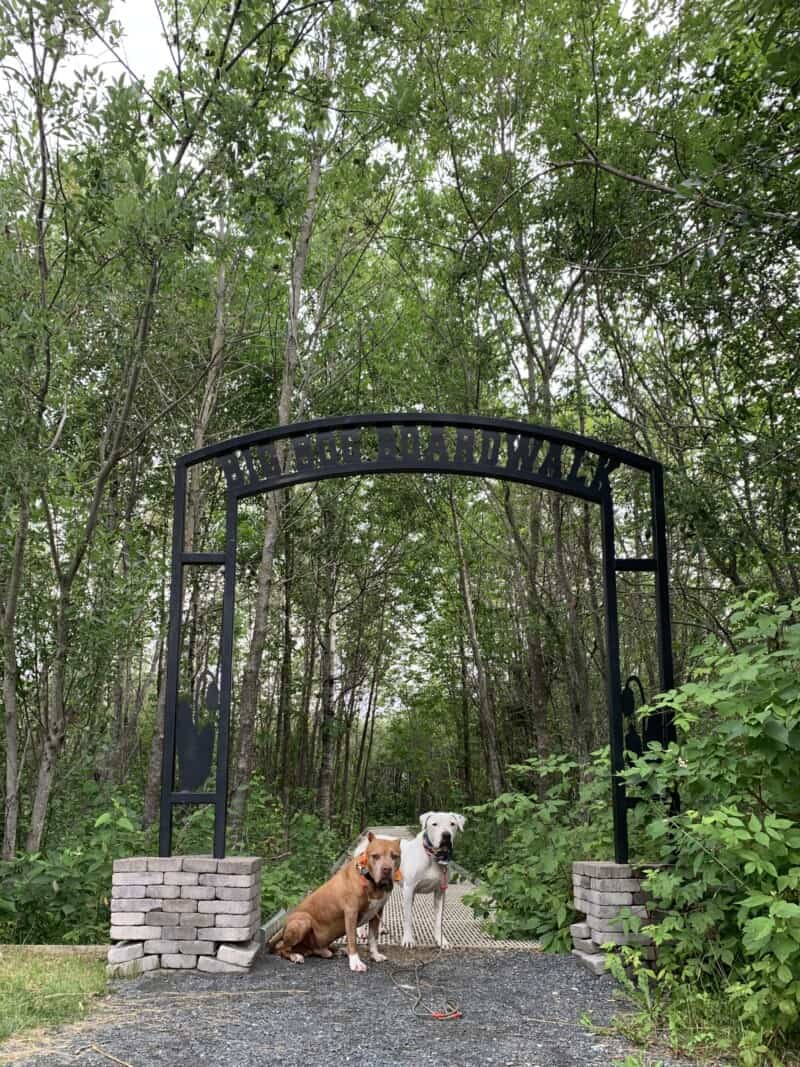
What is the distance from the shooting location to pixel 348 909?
14.7ft

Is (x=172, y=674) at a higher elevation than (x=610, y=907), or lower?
higher

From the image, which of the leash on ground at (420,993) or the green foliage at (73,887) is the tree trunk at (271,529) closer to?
the green foliage at (73,887)

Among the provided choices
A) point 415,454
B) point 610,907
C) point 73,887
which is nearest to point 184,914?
point 73,887

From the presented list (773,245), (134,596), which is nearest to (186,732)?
(134,596)

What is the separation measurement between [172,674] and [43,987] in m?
1.68

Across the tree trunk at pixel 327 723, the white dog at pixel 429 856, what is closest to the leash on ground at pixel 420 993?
the white dog at pixel 429 856

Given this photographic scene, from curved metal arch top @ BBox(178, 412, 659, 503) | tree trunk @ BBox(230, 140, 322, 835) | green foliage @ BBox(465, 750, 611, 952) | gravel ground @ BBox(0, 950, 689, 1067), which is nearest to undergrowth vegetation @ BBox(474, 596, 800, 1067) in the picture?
gravel ground @ BBox(0, 950, 689, 1067)

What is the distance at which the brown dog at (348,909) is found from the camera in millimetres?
4463

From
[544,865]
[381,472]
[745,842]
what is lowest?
[544,865]

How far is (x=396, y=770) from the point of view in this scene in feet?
70.1

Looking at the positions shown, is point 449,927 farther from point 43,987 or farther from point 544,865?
point 43,987

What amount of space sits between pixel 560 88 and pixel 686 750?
6900mm

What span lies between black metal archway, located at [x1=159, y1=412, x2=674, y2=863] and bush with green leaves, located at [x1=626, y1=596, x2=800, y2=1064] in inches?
36.4

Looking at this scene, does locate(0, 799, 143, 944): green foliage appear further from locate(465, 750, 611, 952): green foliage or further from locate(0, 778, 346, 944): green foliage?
locate(465, 750, 611, 952): green foliage
